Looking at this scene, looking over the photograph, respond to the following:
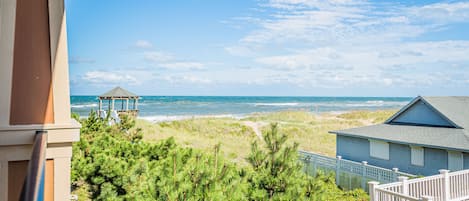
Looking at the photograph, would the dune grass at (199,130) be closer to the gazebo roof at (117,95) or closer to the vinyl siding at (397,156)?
the gazebo roof at (117,95)

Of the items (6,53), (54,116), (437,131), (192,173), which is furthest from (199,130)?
(6,53)

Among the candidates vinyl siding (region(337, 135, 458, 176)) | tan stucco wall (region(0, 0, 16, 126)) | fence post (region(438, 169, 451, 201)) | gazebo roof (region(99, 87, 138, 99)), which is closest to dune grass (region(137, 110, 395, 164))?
gazebo roof (region(99, 87, 138, 99))

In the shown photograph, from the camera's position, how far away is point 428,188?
582 centimetres

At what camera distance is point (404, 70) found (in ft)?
125

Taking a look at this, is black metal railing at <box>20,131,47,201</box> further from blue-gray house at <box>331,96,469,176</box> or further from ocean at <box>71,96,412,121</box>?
ocean at <box>71,96,412,121</box>

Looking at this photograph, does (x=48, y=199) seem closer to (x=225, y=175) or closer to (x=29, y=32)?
(x=29, y=32)

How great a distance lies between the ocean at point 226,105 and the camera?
35450 millimetres

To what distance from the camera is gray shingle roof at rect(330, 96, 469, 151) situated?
320 inches

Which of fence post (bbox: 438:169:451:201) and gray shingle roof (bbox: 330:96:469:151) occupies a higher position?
gray shingle roof (bbox: 330:96:469:151)

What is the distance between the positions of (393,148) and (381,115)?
88.2ft

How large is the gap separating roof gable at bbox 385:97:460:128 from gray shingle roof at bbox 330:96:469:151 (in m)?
0.09

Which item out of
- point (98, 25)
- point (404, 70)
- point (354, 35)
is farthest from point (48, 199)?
point (404, 70)

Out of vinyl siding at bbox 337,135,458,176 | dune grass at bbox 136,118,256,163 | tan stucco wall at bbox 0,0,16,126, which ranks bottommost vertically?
dune grass at bbox 136,118,256,163

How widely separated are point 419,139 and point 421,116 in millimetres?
1676
